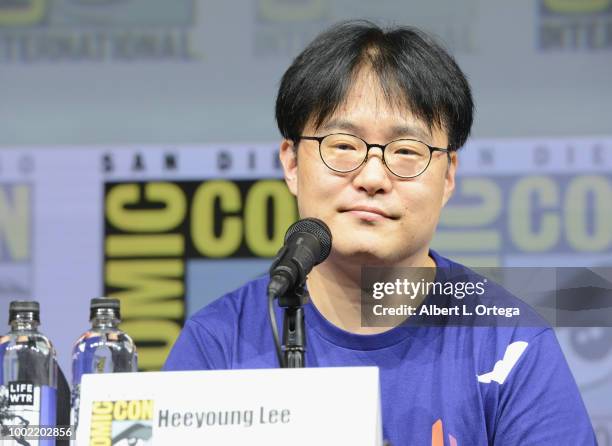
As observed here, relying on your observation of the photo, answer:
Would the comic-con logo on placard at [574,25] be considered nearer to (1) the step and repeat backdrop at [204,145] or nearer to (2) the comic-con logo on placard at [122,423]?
(1) the step and repeat backdrop at [204,145]

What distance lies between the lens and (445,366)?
2016mm

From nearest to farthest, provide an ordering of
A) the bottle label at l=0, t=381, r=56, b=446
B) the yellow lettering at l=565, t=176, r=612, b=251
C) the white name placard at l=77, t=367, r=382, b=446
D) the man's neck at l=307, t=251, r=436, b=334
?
the white name placard at l=77, t=367, r=382, b=446, the bottle label at l=0, t=381, r=56, b=446, the man's neck at l=307, t=251, r=436, b=334, the yellow lettering at l=565, t=176, r=612, b=251

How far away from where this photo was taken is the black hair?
2084 millimetres

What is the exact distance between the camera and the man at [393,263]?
1948 millimetres

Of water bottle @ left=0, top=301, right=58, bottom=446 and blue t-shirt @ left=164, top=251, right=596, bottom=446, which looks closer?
water bottle @ left=0, top=301, right=58, bottom=446

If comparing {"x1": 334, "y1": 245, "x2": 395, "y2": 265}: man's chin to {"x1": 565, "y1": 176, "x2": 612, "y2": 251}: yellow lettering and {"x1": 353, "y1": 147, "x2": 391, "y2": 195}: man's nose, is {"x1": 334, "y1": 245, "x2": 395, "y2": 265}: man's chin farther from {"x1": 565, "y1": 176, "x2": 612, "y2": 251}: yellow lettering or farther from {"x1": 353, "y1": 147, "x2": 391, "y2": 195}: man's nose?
{"x1": 565, "y1": 176, "x2": 612, "y2": 251}: yellow lettering

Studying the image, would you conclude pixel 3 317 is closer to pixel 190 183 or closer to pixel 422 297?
pixel 190 183

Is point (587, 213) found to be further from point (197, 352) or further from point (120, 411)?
point (120, 411)

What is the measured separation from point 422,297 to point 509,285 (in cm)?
17

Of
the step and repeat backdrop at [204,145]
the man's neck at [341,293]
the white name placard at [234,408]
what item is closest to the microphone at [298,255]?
the white name placard at [234,408]

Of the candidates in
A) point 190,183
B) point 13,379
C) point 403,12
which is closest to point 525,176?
point 403,12

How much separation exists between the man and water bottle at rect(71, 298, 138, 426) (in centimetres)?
10

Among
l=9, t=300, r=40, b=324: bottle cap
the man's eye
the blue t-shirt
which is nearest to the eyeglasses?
the man's eye

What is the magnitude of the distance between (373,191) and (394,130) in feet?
0.41
